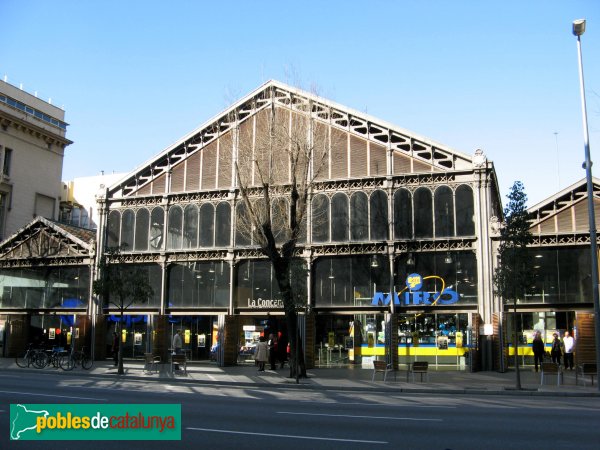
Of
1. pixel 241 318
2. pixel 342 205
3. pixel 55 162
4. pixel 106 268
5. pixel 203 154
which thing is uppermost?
pixel 55 162

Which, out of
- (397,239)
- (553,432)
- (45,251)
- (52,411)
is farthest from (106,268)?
(553,432)

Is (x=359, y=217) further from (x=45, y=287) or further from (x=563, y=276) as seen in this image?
(x=45, y=287)

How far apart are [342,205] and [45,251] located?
19.2 meters

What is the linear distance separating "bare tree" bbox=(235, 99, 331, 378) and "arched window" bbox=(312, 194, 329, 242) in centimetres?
192

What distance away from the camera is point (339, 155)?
32.0 metres

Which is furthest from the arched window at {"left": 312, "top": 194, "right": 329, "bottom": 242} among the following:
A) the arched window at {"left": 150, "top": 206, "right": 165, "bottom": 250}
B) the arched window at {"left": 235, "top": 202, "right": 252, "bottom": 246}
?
the arched window at {"left": 150, "top": 206, "right": 165, "bottom": 250}

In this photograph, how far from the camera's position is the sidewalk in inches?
821

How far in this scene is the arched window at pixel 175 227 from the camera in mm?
34625

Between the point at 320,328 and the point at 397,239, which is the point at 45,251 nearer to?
the point at 320,328

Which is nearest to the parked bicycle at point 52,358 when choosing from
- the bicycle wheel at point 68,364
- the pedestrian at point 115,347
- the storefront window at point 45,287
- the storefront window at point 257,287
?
the bicycle wheel at point 68,364

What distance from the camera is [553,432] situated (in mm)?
11672

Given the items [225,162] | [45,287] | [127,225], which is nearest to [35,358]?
[45,287]

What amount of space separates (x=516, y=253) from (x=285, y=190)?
11.2 m

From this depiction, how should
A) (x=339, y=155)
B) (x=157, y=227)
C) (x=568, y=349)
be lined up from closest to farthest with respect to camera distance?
(x=568, y=349) < (x=339, y=155) < (x=157, y=227)
